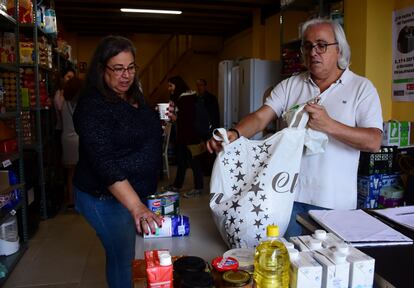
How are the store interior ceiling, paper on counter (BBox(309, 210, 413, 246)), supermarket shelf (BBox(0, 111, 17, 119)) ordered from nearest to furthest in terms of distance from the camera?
paper on counter (BBox(309, 210, 413, 246)) → supermarket shelf (BBox(0, 111, 17, 119)) → the store interior ceiling

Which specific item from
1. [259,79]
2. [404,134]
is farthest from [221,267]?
[259,79]

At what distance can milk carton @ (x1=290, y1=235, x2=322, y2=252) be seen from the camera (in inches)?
34.9

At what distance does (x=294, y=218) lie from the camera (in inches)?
58.4

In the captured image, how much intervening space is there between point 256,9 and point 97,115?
578cm

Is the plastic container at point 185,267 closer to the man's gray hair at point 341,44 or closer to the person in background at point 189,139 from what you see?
the man's gray hair at point 341,44

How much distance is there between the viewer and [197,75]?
1058 cm

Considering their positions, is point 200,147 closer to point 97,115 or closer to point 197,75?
point 97,115

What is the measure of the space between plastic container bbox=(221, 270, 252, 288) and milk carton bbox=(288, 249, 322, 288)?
92 mm

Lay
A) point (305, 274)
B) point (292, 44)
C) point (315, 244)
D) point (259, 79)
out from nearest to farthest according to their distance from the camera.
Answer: point (305, 274) → point (315, 244) → point (292, 44) → point (259, 79)

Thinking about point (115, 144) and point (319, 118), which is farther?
point (115, 144)

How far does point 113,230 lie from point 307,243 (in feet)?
2.88

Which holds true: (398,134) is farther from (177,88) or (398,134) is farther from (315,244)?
(177,88)

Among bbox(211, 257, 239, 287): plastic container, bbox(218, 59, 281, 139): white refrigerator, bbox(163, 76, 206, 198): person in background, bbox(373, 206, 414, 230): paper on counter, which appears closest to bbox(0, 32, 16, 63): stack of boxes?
bbox(163, 76, 206, 198): person in background

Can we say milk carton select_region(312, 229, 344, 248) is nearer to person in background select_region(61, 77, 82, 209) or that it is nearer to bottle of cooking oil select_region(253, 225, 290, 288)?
bottle of cooking oil select_region(253, 225, 290, 288)
